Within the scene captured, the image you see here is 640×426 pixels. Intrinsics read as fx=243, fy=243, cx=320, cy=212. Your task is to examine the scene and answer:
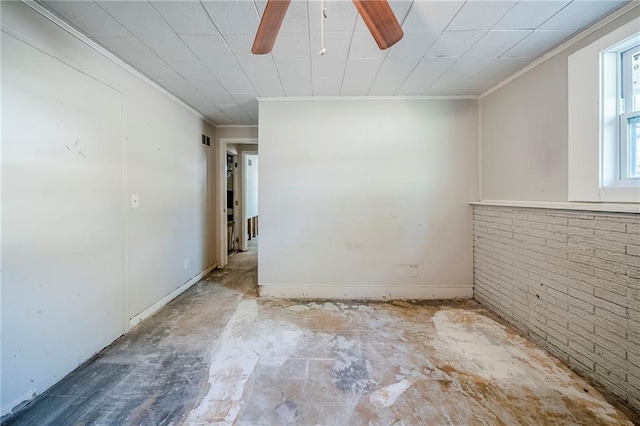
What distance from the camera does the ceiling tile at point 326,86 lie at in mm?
2439

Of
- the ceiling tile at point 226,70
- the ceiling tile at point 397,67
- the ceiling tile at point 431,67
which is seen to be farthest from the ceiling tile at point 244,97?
the ceiling tile at point 431,67

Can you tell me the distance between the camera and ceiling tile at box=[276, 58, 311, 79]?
6.82ft

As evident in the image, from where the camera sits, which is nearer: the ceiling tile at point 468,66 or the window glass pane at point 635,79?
the window glass pane at point 635,79

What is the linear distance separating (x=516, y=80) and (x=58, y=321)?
413 cm

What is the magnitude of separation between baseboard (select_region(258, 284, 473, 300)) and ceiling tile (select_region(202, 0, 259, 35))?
8.26 feet

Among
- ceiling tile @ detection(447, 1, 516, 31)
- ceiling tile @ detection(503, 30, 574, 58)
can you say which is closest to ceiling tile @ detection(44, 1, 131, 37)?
ceiling tile @ detection(447, 1, 516, 31)

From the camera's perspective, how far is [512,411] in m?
1.37

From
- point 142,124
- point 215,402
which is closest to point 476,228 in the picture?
point 215,402

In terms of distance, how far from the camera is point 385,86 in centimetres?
258

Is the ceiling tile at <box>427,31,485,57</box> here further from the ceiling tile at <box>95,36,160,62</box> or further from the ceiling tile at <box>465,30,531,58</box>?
the ceiling tile at <box>95,36,160,62</box>

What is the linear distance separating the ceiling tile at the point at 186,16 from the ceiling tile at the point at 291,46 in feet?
1.47

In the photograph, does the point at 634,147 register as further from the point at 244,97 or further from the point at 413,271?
the point at 244,97

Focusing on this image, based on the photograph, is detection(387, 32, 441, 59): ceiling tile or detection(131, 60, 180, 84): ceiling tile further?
detection(131, 60, 180, 84): ceiling tile

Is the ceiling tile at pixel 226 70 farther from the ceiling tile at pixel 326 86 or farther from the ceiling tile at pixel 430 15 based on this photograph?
the ceiling tile at pixel 430 15
